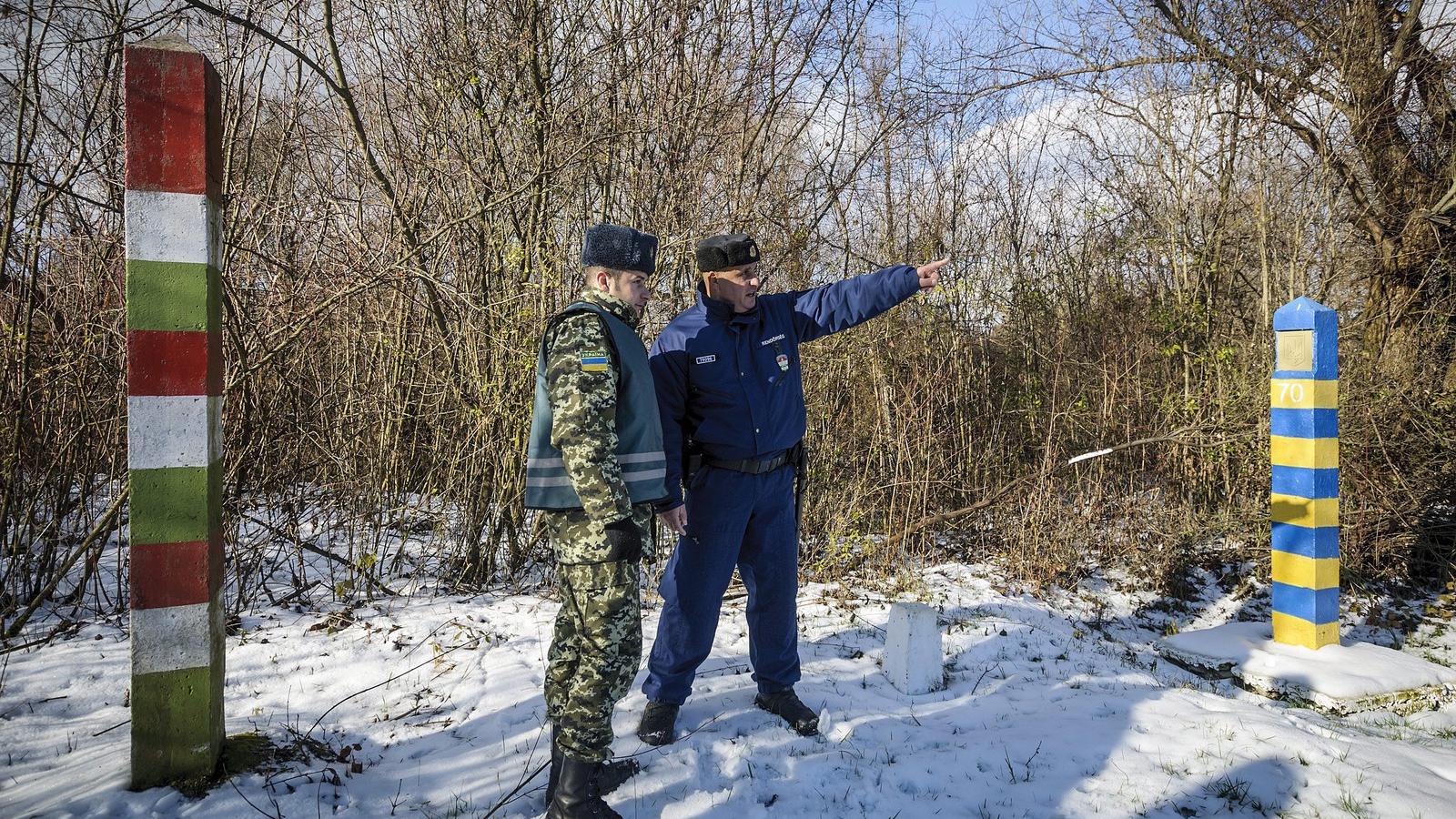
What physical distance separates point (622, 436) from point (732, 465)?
0.76m

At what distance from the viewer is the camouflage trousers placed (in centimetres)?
269

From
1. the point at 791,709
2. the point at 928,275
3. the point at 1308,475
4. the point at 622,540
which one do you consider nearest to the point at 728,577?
the point at 791,709

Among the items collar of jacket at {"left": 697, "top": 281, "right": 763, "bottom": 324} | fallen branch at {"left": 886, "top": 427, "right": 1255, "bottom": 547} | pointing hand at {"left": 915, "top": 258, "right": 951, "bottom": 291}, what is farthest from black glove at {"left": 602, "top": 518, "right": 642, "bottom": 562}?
fallen branch at {"left": 886, "top": 427, "right": 1255, "bottom": 547}

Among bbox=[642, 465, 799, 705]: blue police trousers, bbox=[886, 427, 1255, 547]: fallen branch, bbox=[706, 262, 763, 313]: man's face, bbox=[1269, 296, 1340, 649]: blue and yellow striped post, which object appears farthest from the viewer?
bbox=[886, 427, 1255, 547]: fallen branch

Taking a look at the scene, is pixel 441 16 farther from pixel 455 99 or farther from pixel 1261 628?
pixel 1261 628

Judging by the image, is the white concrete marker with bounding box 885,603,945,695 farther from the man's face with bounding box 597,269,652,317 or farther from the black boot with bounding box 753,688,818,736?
the man's face with bounding box 597,269,652,317

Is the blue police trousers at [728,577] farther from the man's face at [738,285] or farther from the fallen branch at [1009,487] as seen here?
the fallen branch at [1009,487]

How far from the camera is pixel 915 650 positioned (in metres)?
4.04

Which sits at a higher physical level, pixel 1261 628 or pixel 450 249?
pixel 450 249

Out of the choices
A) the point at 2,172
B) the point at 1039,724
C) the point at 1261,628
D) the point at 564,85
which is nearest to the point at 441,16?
the point at 564,85

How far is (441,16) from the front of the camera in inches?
200

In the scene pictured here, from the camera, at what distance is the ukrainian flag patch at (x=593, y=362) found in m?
2.66

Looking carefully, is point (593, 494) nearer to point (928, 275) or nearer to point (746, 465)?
point (746, 465)

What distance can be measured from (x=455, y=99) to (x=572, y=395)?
3.42 meters
